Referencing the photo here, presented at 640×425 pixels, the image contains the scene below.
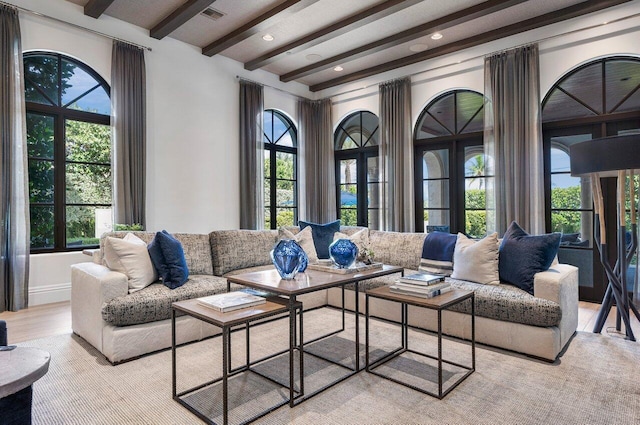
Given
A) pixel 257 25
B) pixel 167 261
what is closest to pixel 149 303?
pixel 167 261

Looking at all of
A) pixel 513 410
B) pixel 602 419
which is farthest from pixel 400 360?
pixel 602 419

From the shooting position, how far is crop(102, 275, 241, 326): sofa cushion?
97.9 inches

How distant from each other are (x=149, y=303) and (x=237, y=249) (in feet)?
3.86

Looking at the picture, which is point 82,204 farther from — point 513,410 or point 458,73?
point 458,73

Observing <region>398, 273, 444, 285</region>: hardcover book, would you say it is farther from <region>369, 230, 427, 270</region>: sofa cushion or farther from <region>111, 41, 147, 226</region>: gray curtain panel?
<region>111, 41, 147, 226</region>: gray curtain panel

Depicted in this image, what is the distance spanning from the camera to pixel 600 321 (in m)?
3.02

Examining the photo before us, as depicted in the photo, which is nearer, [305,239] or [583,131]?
[305,239]

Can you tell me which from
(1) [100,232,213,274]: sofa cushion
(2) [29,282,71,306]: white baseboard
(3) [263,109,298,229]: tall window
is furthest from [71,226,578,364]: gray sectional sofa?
(3) [263,109,298,229]: tall window

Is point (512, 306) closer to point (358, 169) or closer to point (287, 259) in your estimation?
point (287, 259)

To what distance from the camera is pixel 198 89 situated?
5.18m

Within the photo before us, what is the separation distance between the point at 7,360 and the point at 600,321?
12.3 feet

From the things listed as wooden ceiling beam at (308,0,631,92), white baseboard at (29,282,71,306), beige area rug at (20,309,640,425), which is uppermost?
wooden ceiling beam at (308,0,631,92)

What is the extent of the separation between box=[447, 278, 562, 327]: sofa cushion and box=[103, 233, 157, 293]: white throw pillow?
2338 mm

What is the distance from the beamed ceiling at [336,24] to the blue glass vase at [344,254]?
2565 millimetres
